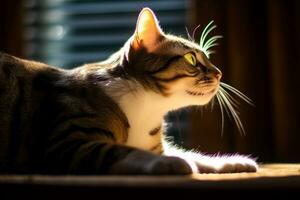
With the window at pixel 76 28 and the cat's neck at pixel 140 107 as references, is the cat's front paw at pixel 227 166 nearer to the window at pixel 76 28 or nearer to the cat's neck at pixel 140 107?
the cat's neck at pixel 140 107

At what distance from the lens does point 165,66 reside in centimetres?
116

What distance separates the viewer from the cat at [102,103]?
96cm

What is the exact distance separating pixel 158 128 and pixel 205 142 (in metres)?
0.62

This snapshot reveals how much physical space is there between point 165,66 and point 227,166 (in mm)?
283

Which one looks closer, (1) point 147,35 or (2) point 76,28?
(1) point 147,35

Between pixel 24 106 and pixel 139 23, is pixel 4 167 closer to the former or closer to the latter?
pixel 24 106

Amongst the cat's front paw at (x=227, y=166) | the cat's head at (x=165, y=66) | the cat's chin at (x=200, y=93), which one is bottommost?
the cat's front paw at (x=227, y=166)

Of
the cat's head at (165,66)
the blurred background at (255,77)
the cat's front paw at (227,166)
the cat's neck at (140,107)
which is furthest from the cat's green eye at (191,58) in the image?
the blurred background at (255,77)

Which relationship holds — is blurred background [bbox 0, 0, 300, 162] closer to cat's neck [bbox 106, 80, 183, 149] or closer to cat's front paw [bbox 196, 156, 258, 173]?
cat's neck [bbox 106, 80, 183, 149]

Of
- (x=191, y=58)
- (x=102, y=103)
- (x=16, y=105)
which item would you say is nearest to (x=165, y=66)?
(x=191, y=58)

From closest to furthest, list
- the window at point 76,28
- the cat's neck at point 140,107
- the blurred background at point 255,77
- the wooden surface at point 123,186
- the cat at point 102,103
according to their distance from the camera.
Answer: the wooden surface at point 123,186, the cat at point 102,103, the cat's neck at point 140,107, the blurred background at point 255,77, the window at point 76,28

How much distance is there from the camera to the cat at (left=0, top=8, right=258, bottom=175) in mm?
960

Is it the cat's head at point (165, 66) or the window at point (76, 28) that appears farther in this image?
the window at point (76, 28)

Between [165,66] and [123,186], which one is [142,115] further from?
[123,186]
